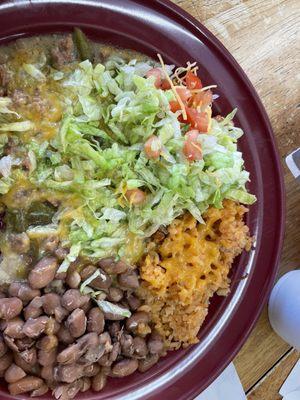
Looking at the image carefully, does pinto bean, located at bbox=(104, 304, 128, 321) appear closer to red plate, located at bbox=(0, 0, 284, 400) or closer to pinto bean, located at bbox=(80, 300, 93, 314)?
pinto bean, located at bbox=(80, 300, 93, 314)

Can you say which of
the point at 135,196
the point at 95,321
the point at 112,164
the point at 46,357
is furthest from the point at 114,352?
the point at 112,164

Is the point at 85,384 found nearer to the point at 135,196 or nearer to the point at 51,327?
the point at 51,327

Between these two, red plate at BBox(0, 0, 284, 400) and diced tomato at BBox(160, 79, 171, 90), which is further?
diced tomato at BBox(160, 79, 171, 90)

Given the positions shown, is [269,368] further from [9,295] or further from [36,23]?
[36,23]

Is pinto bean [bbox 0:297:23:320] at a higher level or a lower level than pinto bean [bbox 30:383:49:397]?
higher

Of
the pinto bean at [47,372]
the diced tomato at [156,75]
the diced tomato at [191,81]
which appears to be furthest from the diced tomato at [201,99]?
A: the pinto bean at [47,372]

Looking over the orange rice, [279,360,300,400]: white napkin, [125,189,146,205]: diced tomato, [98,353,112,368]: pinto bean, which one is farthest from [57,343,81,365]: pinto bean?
[279,360,300,400]: white napkin

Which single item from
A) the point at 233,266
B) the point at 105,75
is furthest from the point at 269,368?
the point at 105,75
